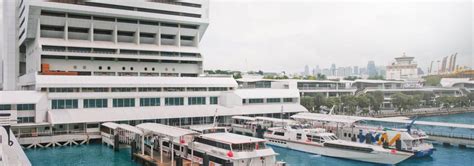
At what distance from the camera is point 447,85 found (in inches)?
3748

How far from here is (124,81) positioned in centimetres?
4294

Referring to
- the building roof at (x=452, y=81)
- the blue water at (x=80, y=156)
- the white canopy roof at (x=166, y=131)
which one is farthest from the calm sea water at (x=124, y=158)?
the building roof at (x=452, y=81)

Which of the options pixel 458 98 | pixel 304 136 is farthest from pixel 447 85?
pixel 304 136

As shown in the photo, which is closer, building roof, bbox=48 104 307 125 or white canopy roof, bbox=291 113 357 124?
white canopy roof, bbox=291 113 357 124

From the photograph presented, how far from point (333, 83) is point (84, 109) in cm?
5624

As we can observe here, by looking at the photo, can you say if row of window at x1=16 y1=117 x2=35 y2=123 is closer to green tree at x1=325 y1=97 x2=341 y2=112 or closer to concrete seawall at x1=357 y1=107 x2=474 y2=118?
green tree at x1=325 y1=97 x2=341 y2=112

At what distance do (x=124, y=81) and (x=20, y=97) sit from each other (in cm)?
998

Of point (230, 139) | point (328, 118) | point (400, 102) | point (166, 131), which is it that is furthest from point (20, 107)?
point (400, 102)

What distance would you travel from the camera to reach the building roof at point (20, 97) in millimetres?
36469

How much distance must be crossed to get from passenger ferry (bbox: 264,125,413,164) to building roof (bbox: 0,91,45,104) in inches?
870

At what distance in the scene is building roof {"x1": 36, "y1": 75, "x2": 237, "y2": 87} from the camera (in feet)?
129

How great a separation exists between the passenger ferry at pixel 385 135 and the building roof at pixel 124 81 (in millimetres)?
14303

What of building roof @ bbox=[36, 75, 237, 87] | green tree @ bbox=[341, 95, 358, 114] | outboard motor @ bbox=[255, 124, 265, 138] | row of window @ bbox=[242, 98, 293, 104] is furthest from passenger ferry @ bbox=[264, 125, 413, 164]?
green tree @ bbox=[341, 95, 358, 114]

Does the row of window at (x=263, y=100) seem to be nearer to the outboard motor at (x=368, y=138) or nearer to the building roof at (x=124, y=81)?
the building roof at (x=124, y=81)
